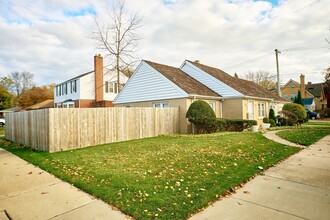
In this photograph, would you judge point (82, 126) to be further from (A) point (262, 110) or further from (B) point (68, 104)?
(B) point (68, 104)

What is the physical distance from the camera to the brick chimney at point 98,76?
28750 mm

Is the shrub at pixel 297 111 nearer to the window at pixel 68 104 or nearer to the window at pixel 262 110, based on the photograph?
the window at pixel 262 110

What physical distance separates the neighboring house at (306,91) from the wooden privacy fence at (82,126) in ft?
159

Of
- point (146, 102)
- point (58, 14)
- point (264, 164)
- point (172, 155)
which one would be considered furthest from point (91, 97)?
point (264, 164)

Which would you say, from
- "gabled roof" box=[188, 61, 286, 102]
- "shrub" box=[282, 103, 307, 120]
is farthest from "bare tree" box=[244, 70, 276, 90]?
"shrub" box=[282, 103, 307, 120]

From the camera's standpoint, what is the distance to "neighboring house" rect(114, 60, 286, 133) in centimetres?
1576

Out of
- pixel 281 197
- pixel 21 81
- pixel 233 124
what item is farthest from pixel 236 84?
pixel 21 81

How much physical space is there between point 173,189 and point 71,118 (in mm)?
7302

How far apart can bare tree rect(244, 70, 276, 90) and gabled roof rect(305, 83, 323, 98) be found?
919 centimetres

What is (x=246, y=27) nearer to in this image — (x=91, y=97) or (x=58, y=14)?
(x=58, y=14)

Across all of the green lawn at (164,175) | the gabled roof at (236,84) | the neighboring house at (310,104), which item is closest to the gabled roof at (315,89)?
the neighboring house at (310,104)

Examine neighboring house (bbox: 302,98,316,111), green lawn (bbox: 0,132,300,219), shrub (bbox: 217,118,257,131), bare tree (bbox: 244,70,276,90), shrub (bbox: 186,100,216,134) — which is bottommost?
green lawn (bbox: 0,132,300,219)

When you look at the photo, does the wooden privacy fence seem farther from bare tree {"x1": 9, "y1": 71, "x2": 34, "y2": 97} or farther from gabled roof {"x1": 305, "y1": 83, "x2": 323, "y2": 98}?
bare tree {"x1": 9, "y1": 71, "x2": 34, "y2": 97}

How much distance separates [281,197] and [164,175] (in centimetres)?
258
